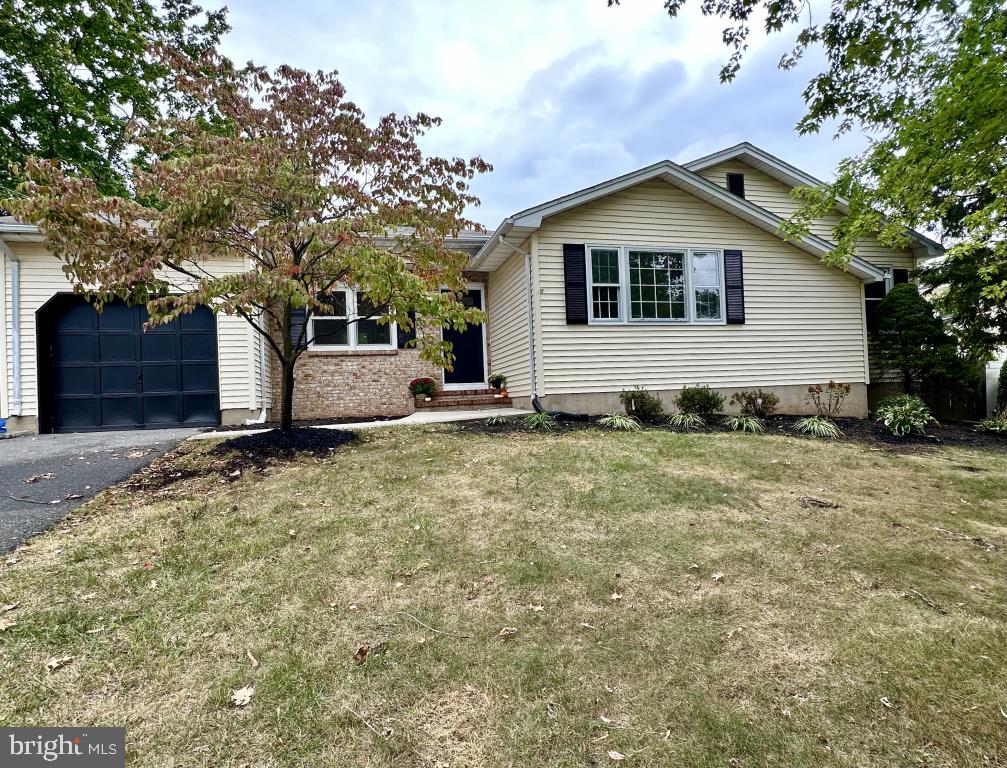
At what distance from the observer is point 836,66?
21.9 feet

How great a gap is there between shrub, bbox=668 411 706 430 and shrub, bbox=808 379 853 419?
3082 mm

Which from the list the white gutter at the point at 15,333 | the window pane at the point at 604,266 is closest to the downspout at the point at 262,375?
the white gutter at the point at 15,333

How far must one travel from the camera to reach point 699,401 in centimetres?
873

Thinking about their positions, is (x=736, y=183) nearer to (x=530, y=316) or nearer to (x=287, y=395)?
(x=530, y=316)

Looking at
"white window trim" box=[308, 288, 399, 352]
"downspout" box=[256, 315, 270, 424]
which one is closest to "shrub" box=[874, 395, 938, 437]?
"white window trim" box=[308, 288, 399, 352]

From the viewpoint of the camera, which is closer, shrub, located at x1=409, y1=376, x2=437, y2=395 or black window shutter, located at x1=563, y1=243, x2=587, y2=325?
black window shutter, located at x1=563, y1=243, x2=587, y2=325

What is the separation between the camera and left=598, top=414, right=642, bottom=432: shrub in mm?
7516

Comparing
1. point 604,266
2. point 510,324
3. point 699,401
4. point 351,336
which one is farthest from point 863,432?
point 351,336

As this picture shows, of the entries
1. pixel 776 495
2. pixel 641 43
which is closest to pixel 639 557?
pixel 776 495

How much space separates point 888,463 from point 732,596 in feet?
16.2

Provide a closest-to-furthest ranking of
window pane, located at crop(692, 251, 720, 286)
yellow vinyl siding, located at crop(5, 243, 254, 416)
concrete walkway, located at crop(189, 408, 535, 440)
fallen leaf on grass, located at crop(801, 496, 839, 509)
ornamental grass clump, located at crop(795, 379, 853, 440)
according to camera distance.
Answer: fallen leaf on grass, located at crop(801, 496, 839, 509) < concrete walkway, located at crop(189, 408, 535, 440) < yellow vinyl siding, located at crop(5, 243, 254, 416) < ornamental grass clump, located at crop(795, 379, 853, 440) < window pane, located at crop(692, 251, 720, 286)

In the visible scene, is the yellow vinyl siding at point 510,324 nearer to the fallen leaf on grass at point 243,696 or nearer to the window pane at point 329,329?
the window pane at point 329,329

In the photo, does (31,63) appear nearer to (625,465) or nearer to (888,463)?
(625,465)

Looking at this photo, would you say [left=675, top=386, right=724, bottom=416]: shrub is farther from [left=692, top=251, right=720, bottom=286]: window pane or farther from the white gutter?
the white gutter
